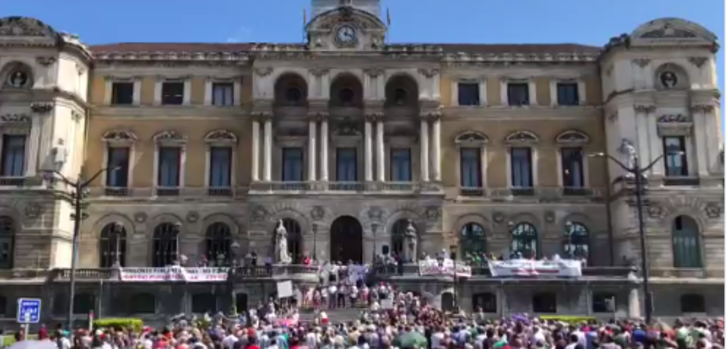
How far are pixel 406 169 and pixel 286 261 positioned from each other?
11.9 m

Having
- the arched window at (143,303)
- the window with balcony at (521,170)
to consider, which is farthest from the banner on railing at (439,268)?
the arched window at (143,303)

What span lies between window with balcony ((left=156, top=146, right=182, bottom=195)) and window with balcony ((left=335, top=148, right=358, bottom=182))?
10.3 m

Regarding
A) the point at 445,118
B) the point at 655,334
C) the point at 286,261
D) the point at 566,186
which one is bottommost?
the point at 655,334

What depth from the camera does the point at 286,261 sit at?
43656mm

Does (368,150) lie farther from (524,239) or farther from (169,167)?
(169,167)

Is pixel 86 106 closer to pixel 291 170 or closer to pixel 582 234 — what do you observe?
pixel 291 170

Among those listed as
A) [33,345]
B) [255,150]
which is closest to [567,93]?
[255,150]

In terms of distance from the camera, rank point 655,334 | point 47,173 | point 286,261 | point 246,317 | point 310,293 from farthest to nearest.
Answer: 1. point 47,173
2. point 286,261
3. point 310,293
4. point 246,317
5. point 655,334

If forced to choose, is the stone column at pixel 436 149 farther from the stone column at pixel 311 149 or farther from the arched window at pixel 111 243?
the arched window at pixel 111 243

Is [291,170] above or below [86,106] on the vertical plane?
below

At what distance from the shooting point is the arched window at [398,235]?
4916 cm

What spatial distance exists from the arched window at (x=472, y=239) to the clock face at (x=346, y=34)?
14317 millimetres

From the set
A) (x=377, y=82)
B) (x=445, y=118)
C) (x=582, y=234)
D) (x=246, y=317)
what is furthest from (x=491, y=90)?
(x=246, y=317)

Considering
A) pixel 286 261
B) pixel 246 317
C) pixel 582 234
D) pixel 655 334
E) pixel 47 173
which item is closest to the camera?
pixel 655 334
